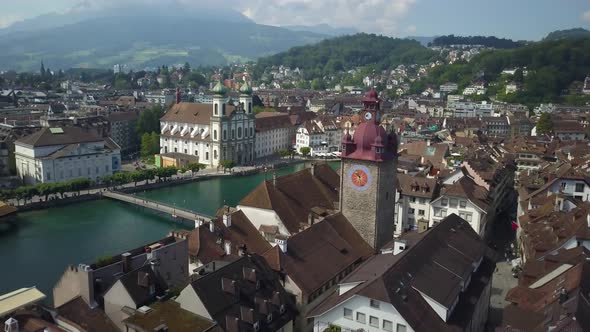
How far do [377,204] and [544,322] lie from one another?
39.6ft

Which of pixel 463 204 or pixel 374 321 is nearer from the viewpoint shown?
pixel 374 321

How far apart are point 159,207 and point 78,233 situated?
819cm

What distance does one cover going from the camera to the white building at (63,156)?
5950 cm

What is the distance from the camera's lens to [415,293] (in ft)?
66.4

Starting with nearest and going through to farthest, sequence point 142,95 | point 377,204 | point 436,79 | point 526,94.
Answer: point 377,204 < point 526,94 < point 142,95 < point 436,79

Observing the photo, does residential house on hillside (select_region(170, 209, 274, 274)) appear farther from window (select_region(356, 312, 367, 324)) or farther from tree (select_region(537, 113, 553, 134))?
tree (select_region(537, 113, 553, 134))

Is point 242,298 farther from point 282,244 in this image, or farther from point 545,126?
point 545,126

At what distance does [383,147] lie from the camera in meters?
29.5

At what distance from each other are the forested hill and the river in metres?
106

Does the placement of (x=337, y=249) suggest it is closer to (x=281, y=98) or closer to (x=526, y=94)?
(x=526, y=94)

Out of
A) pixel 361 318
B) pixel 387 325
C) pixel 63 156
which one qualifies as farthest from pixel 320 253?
pixel 63 156

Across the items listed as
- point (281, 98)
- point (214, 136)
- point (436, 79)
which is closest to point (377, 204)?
point (214, 136)

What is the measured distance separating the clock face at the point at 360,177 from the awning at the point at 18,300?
16968 millimetres

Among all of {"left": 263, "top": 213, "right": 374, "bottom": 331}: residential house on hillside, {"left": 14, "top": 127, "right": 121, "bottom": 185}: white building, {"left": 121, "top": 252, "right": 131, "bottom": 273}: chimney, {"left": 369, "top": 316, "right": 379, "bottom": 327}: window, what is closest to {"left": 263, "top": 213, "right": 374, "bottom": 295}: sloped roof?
{"left": 263, "top": 213, "right": 374, "bottom": 331}: residential house on hillside
